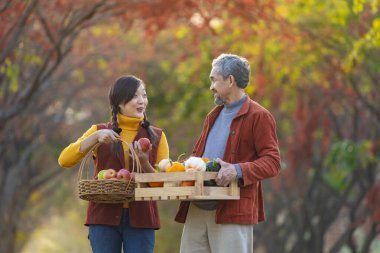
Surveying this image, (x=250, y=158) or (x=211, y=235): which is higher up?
(x=250, y=158)

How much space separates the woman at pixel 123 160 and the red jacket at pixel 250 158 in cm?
32

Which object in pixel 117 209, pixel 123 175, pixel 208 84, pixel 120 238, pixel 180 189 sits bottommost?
pixel 120 238

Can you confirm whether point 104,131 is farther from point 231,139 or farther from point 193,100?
point 193,100

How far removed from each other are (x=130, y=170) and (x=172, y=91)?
80.0ft

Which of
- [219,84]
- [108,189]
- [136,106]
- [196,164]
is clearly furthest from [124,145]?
[219,84]

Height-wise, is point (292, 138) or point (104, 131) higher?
point (292, 138)

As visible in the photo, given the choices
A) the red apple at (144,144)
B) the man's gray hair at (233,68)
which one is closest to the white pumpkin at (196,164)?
the red apple at (144,144)

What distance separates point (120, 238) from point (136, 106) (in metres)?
0.99

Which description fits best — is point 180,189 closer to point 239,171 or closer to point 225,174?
point 225,174

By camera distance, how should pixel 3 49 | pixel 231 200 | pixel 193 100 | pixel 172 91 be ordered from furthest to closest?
pixel 172 91 < pixel 193 100 < pixel 3 49 < pixel 231 200

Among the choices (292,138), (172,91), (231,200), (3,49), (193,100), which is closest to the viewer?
(231,200)

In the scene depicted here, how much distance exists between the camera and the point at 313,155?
29188 millimetres

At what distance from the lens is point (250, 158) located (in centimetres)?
895

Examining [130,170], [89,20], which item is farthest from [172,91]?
[130,170]
